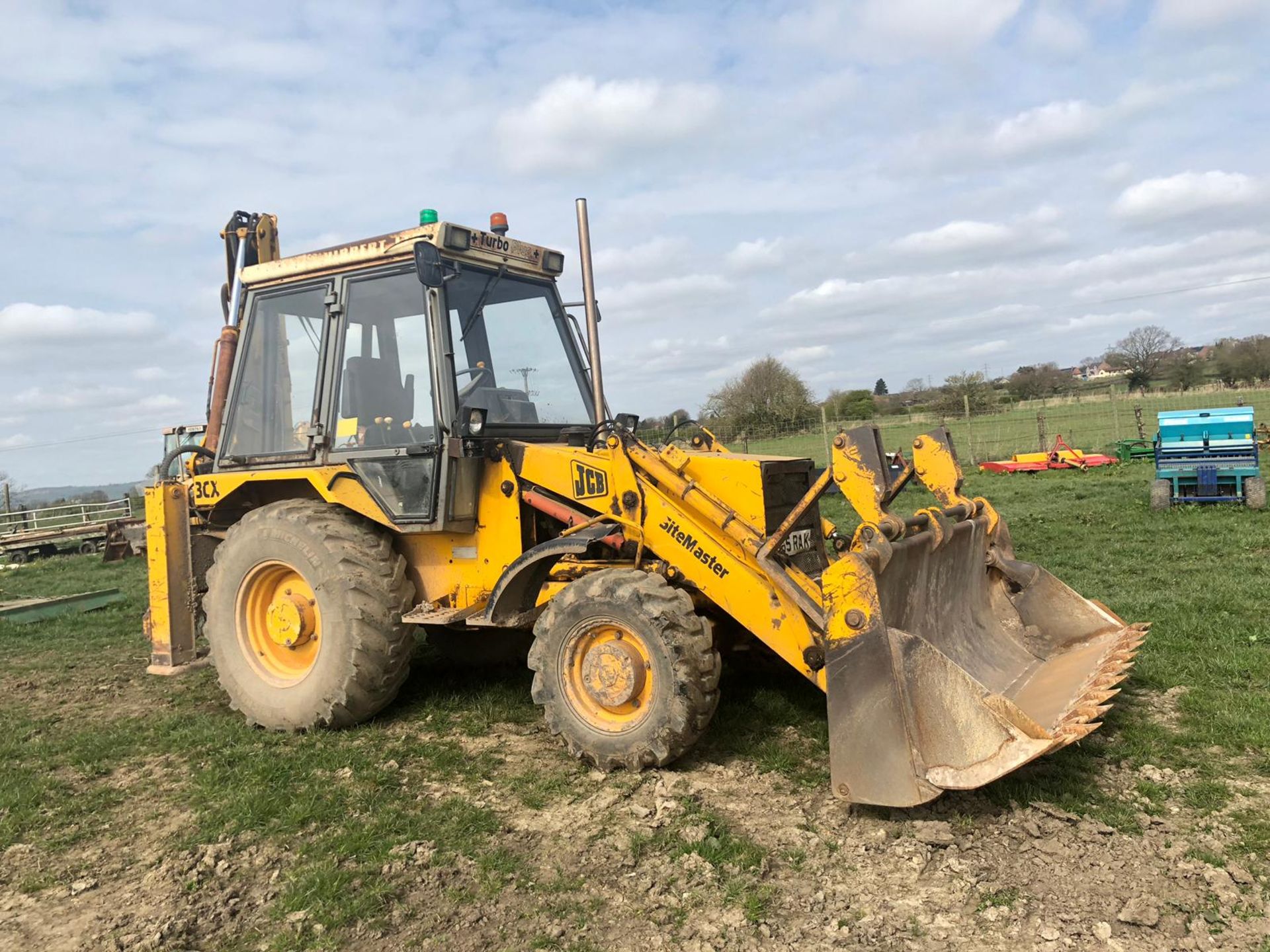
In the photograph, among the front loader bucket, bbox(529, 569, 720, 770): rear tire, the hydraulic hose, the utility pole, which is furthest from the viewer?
the hydraulic hose

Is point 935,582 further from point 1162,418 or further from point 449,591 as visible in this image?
point 1162,418

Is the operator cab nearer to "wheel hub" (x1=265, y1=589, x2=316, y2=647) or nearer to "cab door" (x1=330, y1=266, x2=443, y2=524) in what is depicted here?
"cab door" (x1=330, y1=266, x2=443, y2=524)

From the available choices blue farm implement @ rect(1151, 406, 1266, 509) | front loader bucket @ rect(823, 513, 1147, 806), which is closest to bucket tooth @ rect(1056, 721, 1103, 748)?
front loader bucket @ rect(823, 513, 1147, 806)

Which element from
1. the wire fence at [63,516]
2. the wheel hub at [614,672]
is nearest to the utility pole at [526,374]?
the wheel hub at [614,672]

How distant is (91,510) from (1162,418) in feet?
84.3

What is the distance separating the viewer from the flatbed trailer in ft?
67.7

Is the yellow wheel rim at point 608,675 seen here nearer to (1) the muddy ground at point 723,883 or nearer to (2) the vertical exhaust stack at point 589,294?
(1) the muddy ground at point 723,883

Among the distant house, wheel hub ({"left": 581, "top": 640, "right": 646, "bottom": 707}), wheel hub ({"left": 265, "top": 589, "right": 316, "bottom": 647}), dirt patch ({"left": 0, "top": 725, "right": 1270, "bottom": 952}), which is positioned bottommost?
dirt patch ({"left": 0, "top": 725, "right": 1270, "bottom": 952})

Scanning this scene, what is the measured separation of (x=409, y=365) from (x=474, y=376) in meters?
0.40

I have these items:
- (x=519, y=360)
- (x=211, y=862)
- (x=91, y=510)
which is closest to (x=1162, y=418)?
(x=519, y=360)

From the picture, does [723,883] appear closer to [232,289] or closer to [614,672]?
[614,672]

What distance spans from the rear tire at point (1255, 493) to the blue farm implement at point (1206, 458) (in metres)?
0.05

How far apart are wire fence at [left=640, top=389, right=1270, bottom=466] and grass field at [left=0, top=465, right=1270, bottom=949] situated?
630 inches

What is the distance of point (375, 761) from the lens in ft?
16.4
